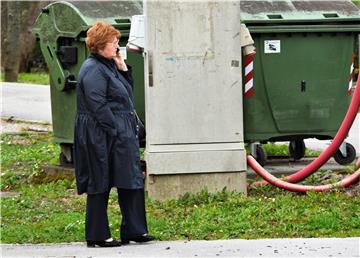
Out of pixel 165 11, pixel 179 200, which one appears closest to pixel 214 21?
pixel 165 11

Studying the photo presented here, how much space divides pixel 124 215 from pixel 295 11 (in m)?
5.17

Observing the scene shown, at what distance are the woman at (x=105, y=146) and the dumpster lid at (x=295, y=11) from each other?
448 centimetres

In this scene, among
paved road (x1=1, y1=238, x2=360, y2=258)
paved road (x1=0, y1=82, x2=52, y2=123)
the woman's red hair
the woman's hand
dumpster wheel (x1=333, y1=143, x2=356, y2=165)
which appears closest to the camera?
paved road (x1=1, y1=238, x2=360, y2=258)

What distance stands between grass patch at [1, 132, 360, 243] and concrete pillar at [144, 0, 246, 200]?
0.66 ft

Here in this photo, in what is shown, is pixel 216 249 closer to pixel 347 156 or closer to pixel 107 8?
pixel 107 8

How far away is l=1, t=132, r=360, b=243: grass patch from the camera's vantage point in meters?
8.45

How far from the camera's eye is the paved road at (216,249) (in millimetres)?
7500

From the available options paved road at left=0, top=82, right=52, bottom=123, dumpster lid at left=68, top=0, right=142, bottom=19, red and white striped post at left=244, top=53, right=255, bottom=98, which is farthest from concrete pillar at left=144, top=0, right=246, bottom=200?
paved road at left=0, top=82, right=52, bottom=123

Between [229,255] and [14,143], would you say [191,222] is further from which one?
[14,143]

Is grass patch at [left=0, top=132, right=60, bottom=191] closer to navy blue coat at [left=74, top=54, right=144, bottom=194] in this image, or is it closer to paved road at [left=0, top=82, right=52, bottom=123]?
paved road at [left=0, top=82, right=52, bottom=123]

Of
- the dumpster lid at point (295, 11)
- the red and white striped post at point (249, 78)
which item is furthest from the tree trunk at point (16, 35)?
the red and white striped post at point (249, 78)

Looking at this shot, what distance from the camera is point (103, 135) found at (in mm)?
8047

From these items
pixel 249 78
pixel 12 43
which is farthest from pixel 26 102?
pixel 249 78

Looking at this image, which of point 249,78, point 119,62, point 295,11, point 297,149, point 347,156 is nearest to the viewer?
point 119,62
